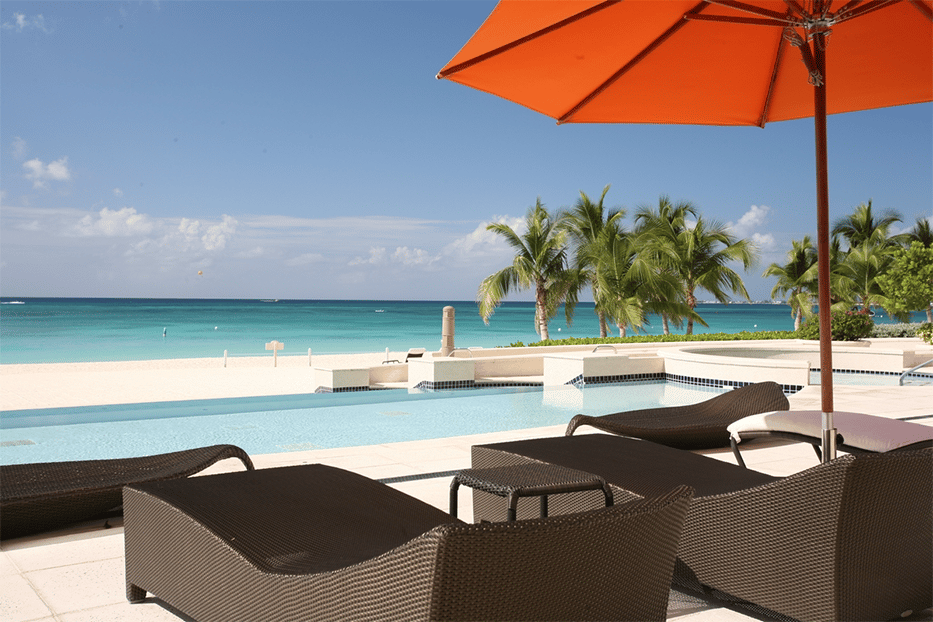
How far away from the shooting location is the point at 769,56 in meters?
3.83

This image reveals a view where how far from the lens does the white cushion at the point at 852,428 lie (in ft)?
10.3

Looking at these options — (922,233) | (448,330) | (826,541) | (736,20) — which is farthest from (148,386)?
(922,233)

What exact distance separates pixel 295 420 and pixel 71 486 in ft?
16.1

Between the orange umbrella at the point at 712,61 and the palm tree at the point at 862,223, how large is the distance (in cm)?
2815

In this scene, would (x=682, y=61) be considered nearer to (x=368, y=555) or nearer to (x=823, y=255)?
(x=823, y=255)

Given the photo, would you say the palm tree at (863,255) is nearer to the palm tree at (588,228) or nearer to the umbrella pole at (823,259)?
the palm tree at (588,228)

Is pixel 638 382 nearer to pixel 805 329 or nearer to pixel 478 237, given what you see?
pixel 805 329

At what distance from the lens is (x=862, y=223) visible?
1149 inches

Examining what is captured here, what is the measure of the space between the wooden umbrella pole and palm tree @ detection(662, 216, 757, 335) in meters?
18.0

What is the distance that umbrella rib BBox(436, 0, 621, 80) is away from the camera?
10.6ft

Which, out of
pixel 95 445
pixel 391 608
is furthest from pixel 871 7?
pixel 95 445

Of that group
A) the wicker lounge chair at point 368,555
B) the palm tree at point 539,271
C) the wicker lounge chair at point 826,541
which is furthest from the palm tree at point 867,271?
the wicker lounge chair at point 368,555

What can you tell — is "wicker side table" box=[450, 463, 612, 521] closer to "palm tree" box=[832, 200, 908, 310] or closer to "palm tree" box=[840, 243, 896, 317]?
"palm tree" box=[832, 200, 908, 310]

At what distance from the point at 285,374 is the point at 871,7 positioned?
13751mm
